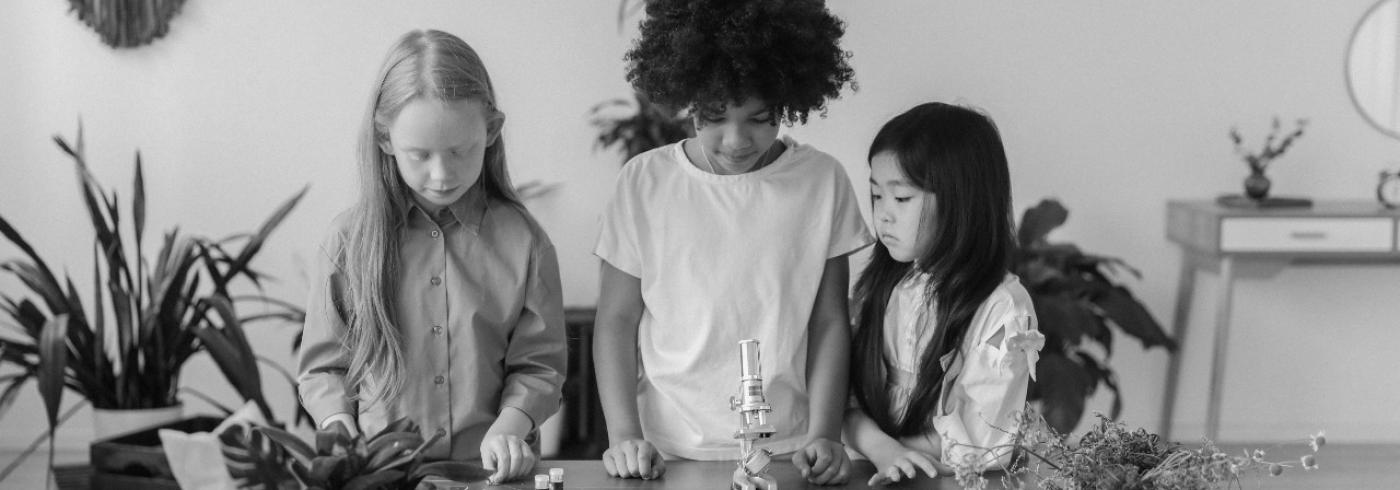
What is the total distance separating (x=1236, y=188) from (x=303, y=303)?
349 cm

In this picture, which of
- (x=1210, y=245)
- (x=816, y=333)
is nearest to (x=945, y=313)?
(x=816, y=333)

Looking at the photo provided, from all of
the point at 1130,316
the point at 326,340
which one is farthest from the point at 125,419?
the point at 1130,316

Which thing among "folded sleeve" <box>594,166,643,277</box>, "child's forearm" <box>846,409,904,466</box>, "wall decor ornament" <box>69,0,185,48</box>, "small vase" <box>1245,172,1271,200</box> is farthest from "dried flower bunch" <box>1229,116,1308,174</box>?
"wall decor ornament" <box>69,0,185,48</box>

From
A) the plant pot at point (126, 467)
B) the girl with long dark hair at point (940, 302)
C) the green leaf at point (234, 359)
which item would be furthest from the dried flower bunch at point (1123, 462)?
the green leaf at point (234, 359)

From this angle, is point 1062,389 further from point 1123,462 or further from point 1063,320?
point 1123,462

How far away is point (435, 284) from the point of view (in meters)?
1.80

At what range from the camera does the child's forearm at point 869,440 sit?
1.69 metres

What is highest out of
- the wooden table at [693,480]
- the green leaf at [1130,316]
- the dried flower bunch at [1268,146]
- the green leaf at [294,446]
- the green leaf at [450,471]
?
the dried flower bunch at [1268,146]

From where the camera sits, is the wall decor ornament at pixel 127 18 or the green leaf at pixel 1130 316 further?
the wall decor ornament at pixel 127 18

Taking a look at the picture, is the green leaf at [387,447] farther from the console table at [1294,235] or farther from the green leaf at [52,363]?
the console table at [1294,235]

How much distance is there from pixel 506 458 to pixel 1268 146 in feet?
12.6

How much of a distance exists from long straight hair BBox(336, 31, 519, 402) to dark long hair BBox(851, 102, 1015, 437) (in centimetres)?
60

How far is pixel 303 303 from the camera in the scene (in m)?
4.73

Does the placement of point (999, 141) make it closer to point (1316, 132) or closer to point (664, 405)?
point (664, 405)
